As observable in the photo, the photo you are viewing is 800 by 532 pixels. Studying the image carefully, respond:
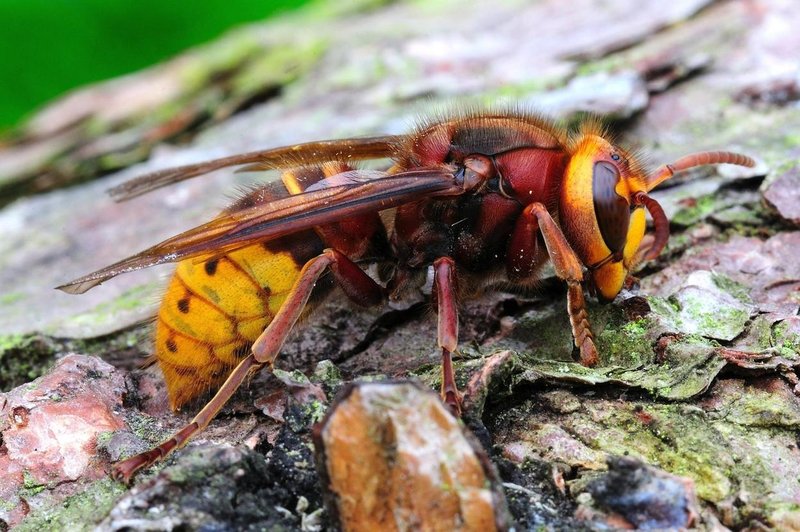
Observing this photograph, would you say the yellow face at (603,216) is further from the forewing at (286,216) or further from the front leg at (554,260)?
the forewing at (286,216)

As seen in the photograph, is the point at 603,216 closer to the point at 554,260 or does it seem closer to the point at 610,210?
the point at 610,210

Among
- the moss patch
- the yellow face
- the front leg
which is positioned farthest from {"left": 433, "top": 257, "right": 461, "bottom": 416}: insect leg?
the moss patch

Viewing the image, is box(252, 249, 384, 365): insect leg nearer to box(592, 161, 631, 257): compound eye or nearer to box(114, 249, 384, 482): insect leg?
box(114, 249, 384, 482): insect leg

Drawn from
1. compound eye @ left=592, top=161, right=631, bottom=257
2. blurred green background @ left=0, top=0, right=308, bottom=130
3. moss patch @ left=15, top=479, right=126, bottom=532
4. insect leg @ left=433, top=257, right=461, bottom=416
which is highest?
blurred green background @ left=0, top=0, right=308, bottom=130

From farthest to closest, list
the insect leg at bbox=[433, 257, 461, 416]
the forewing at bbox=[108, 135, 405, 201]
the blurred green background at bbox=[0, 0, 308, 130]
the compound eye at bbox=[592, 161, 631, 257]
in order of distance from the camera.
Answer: the blurred green background at bbox=[0, 0, 308, 130], the forewing at bbox=[108, 135, 405, 201], the compound eye at bbox=[592, 161, 631, 257], the insect leg at bbox=[433, 257, 461, 416]

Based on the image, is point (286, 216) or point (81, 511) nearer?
point (81, 511)

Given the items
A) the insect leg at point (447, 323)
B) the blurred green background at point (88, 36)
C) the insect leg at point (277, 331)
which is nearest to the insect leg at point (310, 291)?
the insect leg at point (277, 331)

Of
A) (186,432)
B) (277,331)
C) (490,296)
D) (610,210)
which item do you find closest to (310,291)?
(277,331)
